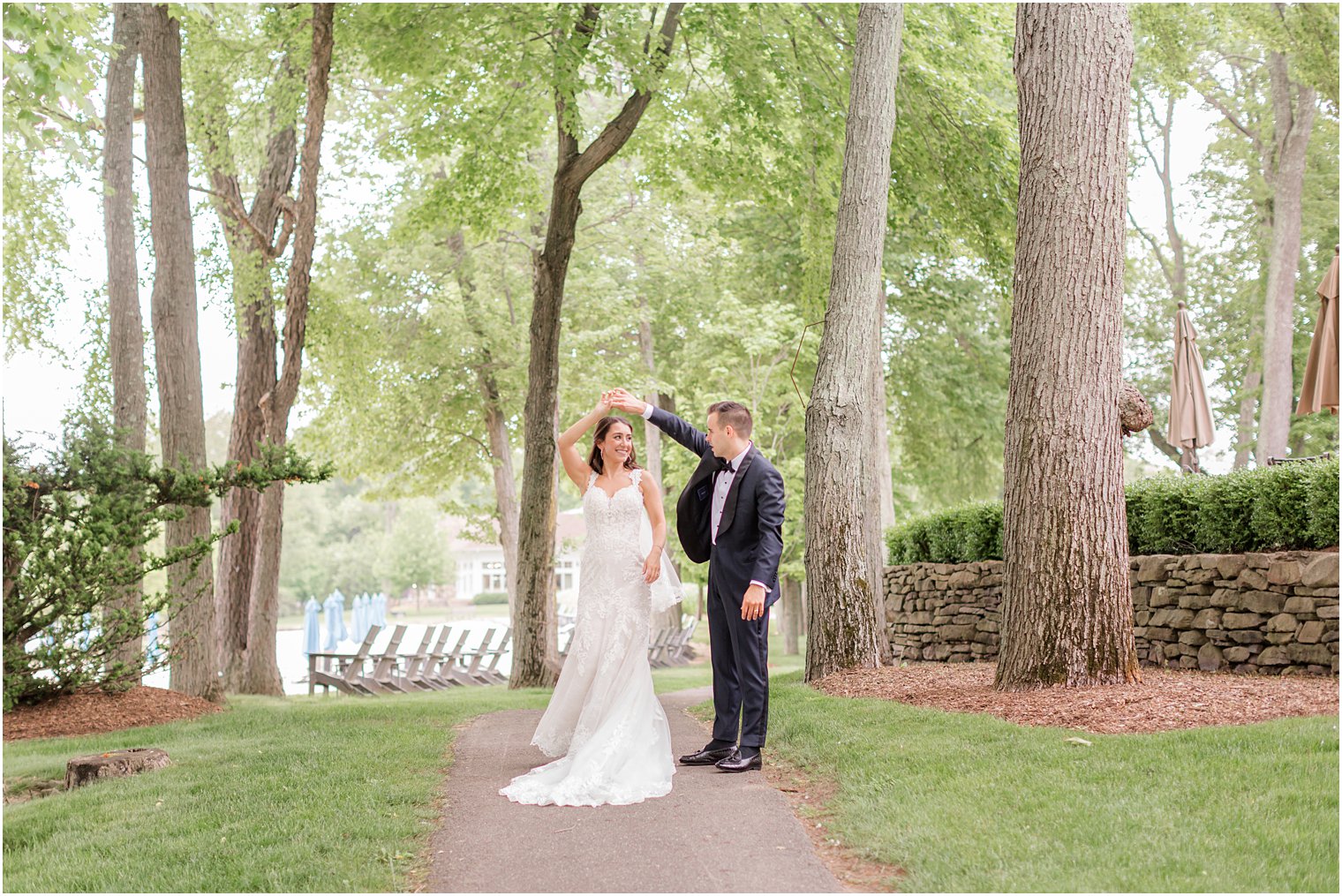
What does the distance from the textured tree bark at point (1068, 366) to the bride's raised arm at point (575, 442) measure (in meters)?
3.08

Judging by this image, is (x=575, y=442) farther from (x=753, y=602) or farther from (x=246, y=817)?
(x=246, y=817)

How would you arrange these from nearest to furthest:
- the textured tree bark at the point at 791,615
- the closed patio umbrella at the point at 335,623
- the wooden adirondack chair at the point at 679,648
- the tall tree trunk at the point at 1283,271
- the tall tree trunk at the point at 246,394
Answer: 1. the tall tree trunk at the point at 246,394
2. the tall tree trunk at the point at 1283,271
3. the closed patio umbrella at the point at 335,623
4. the wooden adirondack chair at the point at 679,648
5. the textured tree bark at the point at 791,615

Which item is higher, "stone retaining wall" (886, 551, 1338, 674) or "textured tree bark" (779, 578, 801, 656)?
"stone retaining wall" (886, 551, 1338, 674)

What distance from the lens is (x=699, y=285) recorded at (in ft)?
89.5

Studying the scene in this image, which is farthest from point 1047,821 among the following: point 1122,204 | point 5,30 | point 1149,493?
point 5,30

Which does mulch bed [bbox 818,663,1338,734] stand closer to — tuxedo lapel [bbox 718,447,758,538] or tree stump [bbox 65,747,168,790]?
tuxedo lapel [bbox 718,447,758,538]

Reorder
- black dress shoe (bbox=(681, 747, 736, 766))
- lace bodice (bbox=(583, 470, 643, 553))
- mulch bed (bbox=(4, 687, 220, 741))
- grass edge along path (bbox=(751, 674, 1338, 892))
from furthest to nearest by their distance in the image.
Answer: mulch bed (bbox=(4, 687, 220, 741)) → lace bodice (bbox=(583, 470, 643, 553)) → black dress shoe (bbox=(681, 747, 736, 766)) → grass edge along path (bbox=(751, 674, 1338, 892))

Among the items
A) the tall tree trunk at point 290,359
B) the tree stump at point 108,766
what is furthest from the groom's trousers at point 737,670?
the tall tree trunk at point 290,359

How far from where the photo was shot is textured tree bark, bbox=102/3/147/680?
13703 mm

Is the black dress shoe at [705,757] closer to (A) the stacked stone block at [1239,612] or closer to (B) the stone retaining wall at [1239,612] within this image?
(B) the stone retaining wall at [1239,612]

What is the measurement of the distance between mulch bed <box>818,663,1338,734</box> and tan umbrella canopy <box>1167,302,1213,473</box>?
22.9 feet

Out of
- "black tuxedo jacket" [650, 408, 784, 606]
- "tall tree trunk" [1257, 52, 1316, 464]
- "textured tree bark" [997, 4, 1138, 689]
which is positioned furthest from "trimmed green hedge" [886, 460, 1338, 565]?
"tall tree trunk" [1257, 52, 1316, 464]

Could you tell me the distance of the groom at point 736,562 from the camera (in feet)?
22.6

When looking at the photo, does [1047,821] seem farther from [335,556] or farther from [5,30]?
[335,556]
